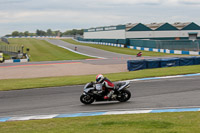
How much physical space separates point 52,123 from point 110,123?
2407mm

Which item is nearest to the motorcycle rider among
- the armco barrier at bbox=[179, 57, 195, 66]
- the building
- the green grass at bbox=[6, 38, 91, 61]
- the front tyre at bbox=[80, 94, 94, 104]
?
the front tyre at bbox=[80, 94, 94, 104]

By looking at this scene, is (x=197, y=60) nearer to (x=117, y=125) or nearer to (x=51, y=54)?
(x=117, y=125)

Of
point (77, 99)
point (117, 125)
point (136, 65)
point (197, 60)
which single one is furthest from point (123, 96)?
point (197, 60)

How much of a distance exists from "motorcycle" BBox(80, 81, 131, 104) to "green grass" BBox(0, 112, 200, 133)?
9.06 feet

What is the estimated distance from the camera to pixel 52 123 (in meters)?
11.2

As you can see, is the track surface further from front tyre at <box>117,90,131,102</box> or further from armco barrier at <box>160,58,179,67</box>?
armco barrier at <box>160,58,179,67</box>

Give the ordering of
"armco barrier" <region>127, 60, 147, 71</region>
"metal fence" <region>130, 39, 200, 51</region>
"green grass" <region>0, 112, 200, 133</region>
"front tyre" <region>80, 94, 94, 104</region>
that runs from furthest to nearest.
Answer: "metal fence" <region>130, 39, 200, 51</region>, "armco barrier" <region>127, 60, 147, 71</region>, "front tyre" <region>80, 94, 94, 104</region>, "green grass" <region>0, 112, 200, 133</region>

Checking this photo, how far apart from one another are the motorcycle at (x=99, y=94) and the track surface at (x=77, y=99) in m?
0.31

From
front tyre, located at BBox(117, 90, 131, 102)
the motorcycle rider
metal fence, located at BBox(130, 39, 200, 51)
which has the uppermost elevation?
metal fence, located at BBox(130, 39, 200, 51)

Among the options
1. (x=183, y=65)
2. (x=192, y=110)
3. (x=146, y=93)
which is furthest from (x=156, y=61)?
(x=192, y=110)

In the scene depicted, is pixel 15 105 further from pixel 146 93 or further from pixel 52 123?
pixel 146 93

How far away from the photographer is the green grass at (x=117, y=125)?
29.5ft

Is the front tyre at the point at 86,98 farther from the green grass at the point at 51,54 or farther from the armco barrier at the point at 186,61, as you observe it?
the green grass at the point at 51,54

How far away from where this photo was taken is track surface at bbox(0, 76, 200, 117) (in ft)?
45.8
